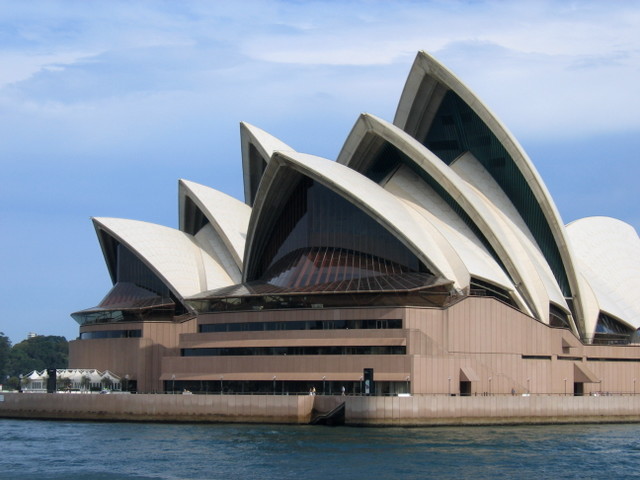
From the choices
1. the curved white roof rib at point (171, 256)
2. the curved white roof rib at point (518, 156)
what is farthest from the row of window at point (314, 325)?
the curved white roof rib at point (518, 156)

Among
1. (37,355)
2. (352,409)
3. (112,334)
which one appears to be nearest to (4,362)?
(37,355)

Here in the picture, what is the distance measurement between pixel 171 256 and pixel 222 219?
467 centimetres

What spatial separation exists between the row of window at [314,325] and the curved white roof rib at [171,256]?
9319mm

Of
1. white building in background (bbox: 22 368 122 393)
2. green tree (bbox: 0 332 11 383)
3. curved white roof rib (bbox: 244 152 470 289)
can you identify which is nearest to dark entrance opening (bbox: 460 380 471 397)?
curved white roof rib (bbox: 244 152 470 289)

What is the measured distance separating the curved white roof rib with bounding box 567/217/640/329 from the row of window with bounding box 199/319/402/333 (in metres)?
20.3

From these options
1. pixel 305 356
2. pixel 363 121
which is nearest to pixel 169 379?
pixel 305 356

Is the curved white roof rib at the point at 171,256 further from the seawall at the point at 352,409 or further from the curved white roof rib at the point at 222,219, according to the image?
the seawall at the point at 352,409

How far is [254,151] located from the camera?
87062mm

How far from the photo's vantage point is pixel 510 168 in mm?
78438

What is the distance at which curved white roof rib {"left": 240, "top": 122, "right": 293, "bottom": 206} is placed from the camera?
83.7 meters

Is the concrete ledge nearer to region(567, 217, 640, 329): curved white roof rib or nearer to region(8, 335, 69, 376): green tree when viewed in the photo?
region(567, 217, 640, 329): curved white roof rib

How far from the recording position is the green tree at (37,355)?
15750 cm

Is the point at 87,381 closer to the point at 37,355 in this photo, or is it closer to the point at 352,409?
the point at 352,409

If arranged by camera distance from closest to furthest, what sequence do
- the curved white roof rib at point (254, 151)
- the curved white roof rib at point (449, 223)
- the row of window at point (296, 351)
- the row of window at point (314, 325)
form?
the row of window at point (296, 351) < the row of window at point (314, 325) < the curved white roof rib at point (449, 223) < the curved white roof rib at point (254, 151)
